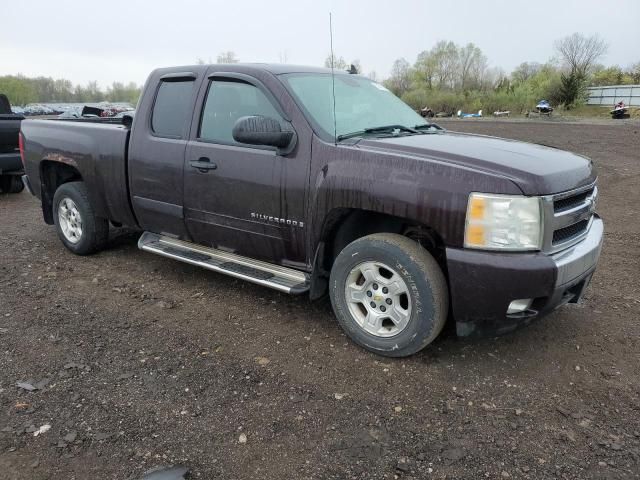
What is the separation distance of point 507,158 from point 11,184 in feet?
31.2

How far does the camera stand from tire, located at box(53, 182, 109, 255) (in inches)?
210

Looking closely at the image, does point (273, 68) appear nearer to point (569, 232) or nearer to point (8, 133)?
point (569, 232)

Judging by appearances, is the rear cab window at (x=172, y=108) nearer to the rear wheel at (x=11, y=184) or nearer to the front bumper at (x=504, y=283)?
the front bumper at (x=504, y=283)

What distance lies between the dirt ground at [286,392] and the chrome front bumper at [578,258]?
0.64 meters

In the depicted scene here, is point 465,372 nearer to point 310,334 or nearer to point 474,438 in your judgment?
point 474,438

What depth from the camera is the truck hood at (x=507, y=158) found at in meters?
2.91

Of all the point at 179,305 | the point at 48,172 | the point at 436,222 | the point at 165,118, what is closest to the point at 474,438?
the point at 436,222

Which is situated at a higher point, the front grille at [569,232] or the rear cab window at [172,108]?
the rear cab window at [172,108]

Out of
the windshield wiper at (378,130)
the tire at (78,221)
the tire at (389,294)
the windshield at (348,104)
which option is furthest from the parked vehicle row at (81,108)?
the tire at (389,294)

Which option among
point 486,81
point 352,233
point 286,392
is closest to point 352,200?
point 352,233

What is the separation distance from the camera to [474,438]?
2.66 m

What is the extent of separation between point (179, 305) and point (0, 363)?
1326 mm

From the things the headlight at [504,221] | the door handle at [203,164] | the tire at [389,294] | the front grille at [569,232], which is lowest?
the tire at [389,294]

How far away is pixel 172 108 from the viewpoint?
4.46 m
